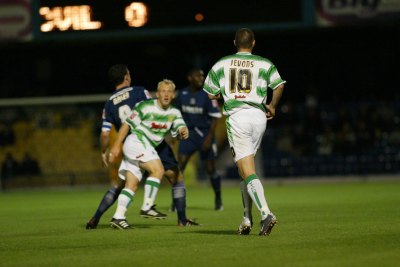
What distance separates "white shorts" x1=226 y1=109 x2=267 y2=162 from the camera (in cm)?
948

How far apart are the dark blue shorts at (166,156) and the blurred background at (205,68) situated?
9461mm

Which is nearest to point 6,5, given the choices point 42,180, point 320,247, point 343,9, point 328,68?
point 42,180

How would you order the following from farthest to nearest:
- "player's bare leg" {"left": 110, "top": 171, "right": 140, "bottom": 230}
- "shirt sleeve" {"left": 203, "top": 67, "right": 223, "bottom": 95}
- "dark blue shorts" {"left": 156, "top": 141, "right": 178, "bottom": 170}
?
"dark blue shorts" {"left": 156, "top": 141, "right": 178, "bottom": 170} → "player's bare leg" {"left": 110, "top": 171, "right": 140, "bottom": 230} → "shirt sleeve" {"left": 203, "top": 67, "right": 223, "bottom": 95}

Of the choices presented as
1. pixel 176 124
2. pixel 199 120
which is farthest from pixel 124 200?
pixel 199 120

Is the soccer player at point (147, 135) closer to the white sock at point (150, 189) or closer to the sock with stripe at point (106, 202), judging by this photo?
the white sock at point (150, 189)

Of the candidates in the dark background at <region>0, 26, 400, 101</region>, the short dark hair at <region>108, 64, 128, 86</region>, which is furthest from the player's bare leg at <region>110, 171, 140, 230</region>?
the dark background at <region>0, 26, 400, 101</region>

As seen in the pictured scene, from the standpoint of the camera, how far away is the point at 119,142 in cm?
1061

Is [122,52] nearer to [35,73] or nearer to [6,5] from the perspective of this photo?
[35,73]

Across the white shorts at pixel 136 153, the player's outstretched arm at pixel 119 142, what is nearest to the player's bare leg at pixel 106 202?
the white shorts at pixel 136 153

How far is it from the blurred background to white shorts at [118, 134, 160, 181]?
9.65 metres

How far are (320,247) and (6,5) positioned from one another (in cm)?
1538

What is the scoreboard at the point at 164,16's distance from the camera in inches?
800

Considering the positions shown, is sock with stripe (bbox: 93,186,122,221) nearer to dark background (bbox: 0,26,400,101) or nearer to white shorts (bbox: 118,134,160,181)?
white shorts (bbox: 118,134,160,181)

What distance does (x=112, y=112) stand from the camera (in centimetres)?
1120
